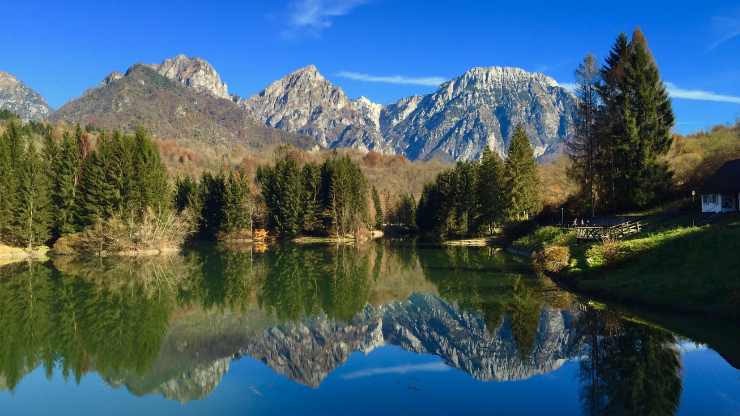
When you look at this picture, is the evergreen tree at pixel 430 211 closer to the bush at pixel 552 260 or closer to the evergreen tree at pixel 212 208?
the evergreen tree at pixel 212 208

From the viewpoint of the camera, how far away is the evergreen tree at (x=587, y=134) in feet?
179

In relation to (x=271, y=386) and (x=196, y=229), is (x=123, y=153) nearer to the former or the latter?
(x=196, y=229)

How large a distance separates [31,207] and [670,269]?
64230mm

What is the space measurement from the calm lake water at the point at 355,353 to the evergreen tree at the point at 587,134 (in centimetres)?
2257

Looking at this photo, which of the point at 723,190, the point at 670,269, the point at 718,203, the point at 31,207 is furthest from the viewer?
the point at 31,207

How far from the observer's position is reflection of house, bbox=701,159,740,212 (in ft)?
119

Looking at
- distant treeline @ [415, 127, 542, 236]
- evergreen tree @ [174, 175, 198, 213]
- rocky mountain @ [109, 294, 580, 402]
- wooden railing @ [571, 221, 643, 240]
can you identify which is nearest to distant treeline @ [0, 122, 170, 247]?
evergreen tree @ [174, 175, 198, 213]

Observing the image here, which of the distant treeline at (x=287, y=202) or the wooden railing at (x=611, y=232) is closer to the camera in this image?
the wooden railing at (x=611, y=232)

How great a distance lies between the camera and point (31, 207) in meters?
61.5

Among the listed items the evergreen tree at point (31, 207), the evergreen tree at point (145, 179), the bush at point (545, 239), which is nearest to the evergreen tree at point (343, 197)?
the evergreen tree at point (145, 179)

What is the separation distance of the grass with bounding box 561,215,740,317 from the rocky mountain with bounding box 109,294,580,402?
15.5ft

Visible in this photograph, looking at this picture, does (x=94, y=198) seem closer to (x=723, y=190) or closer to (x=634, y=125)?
(x=634, y=125)

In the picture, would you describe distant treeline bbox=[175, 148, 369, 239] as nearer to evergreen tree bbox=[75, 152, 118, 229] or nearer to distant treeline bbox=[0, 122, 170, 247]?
distant treeline bbox=[0, 122, 170, 247]

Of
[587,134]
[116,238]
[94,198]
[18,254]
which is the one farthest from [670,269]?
[18,254]
